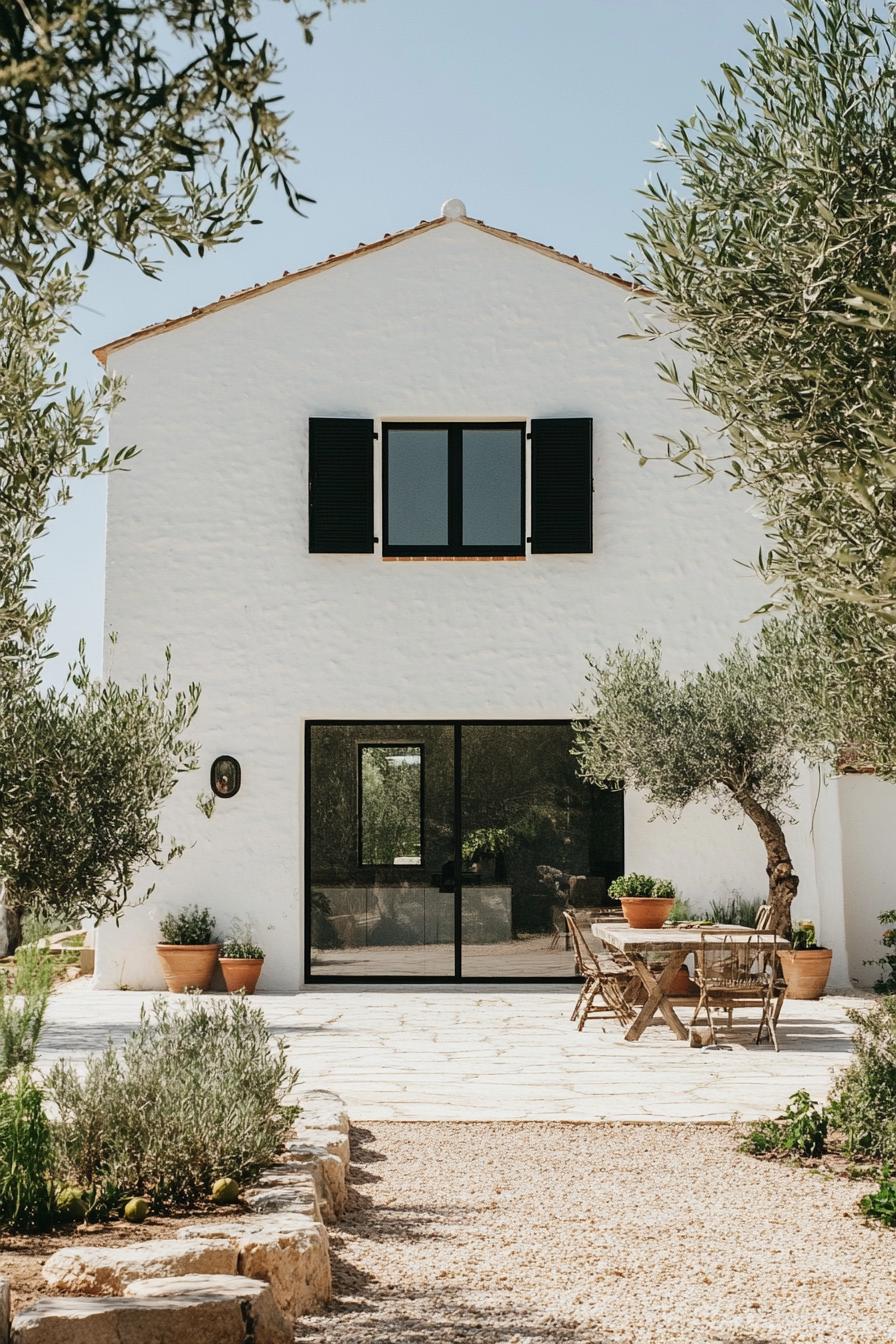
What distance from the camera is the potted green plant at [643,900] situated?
38.3 ft

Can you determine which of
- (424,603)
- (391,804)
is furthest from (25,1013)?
(424,603)

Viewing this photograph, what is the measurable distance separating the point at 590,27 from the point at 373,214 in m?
7.62

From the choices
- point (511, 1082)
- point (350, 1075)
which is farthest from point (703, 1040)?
point (350, 1075)

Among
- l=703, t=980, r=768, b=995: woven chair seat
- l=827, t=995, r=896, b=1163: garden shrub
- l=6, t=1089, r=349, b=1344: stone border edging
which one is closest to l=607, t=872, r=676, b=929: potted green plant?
l=703, t=980, r=768, b=995: woven chair seat

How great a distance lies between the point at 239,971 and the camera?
43.0 ft

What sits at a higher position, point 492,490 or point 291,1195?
point 492,490

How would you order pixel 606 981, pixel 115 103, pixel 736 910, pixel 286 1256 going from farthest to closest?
1. pixel 736 910
2. pixel 606 981
3. pixel 286 1256
4. pixel 115 103

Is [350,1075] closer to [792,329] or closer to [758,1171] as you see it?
[758,1171]

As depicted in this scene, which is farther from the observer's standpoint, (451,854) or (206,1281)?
(451,854)

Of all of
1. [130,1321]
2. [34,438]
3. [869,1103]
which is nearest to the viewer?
[130,1321]

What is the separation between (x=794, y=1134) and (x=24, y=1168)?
3658 millimetres

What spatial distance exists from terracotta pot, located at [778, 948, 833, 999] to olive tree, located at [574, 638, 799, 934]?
0.53 m

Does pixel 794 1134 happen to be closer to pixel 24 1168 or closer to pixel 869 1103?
pixel 869 1103

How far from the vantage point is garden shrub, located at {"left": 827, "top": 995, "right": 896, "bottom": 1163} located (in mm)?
6535
